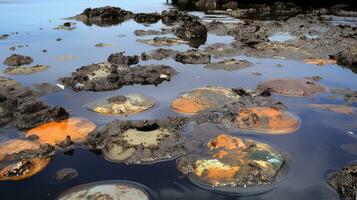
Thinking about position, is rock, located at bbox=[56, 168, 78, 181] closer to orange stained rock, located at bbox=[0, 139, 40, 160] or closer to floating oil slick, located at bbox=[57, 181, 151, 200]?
floating oil slick, located at bbox=[57, 181, 151, 200]

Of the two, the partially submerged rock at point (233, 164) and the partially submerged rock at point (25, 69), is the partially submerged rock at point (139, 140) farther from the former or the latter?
the partially submerged rock at point (25, 69)

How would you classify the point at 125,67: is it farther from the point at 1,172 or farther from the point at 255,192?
the point at 255,192

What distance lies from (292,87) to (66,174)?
19.5ft

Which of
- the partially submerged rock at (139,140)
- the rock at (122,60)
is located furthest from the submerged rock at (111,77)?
the partially submerged rock at (139,140)

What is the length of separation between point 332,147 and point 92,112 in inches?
193

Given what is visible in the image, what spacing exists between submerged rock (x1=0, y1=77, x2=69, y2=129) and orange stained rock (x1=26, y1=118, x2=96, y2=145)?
216mm

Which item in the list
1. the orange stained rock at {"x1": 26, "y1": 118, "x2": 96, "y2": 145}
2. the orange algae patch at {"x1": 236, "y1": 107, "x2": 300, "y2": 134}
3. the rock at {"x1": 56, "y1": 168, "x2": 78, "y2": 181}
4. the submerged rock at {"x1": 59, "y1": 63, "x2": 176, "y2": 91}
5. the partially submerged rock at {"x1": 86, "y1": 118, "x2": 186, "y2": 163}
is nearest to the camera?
the rock at {"x1": 56, "y1": 168, "x2": 78, "y2": 181}

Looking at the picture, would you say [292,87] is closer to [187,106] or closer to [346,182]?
[187,106]

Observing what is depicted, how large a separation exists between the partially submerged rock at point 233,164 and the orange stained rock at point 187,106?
5.42ft

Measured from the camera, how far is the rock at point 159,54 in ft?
44.5

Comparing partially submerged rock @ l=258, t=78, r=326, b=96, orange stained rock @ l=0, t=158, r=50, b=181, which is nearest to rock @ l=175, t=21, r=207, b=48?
partially submerged rock @ l=258, t=78, r=326, b=96

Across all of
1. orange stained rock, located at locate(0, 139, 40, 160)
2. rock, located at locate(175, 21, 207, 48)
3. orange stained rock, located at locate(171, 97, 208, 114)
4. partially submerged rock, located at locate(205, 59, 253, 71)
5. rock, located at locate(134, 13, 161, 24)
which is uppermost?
rock, located at locate(134, 13, 161, 24)

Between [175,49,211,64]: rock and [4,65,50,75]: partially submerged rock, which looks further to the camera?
[175,49,211,64]: rock

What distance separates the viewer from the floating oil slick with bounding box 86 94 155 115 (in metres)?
8.86
